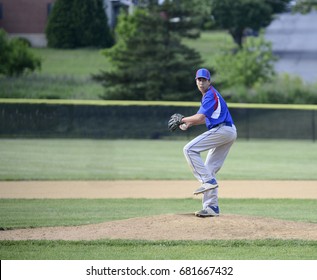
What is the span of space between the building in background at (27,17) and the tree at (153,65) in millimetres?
2837

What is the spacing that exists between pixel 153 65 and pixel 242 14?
61.5 feet

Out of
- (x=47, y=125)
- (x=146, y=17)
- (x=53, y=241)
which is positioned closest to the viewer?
(x=53, y=241)

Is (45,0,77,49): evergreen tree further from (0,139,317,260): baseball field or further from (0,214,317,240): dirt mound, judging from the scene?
(0,214,317,240): dirt mound

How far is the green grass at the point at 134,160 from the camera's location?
1915cm

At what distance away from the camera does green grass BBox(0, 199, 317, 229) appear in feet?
36.9

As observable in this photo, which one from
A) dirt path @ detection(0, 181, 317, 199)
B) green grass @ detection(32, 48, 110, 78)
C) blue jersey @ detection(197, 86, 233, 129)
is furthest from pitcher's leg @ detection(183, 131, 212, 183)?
green grass @ detection(32, 48, 110, 78)

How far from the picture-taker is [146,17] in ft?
137

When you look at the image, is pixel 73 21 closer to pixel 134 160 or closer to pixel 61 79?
pixel 61 79

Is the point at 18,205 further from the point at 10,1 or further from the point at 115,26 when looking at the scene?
the point at 115,26

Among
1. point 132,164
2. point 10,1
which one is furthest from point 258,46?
point 132,164

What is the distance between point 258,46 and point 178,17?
796 centimetres

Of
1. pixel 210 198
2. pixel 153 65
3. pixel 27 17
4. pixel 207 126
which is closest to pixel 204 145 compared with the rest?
pixel 207 126

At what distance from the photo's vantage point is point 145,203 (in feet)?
44.8

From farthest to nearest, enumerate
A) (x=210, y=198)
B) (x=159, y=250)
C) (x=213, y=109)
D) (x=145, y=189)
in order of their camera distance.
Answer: (x=145, y=189) → (x=210, y=198) → (x=213, y=109) → (x=159, y=250)
